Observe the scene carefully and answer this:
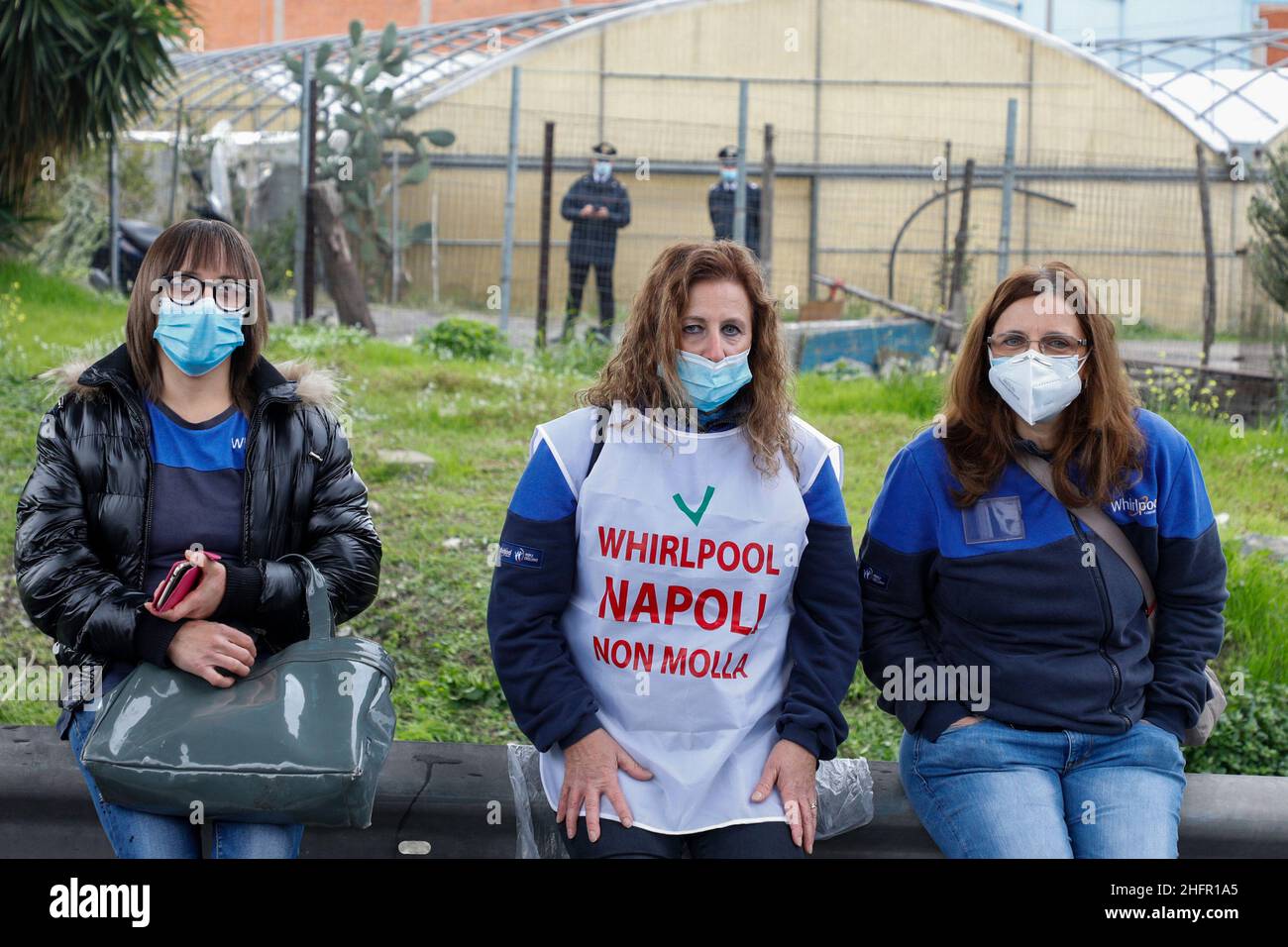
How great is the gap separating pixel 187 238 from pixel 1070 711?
245 cm

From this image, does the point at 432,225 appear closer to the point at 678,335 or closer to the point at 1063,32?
the point at 678,335

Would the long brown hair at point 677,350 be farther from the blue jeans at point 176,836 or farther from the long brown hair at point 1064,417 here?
the blue jeans at point 176,836

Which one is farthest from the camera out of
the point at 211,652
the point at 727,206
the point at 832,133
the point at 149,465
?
the point at 832,133

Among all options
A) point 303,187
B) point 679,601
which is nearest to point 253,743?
point 679,601

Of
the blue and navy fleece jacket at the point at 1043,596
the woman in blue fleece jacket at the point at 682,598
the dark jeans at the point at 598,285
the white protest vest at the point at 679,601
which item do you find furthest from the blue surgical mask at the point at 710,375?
the dark jeans at the point at 598,285

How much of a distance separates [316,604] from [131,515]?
1.64 ft

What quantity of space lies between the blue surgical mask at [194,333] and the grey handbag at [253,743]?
0.77 meters

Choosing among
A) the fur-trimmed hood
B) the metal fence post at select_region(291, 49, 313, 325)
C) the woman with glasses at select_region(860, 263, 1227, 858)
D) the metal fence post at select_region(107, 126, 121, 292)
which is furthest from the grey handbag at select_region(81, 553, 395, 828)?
the metal fence post at select_region(107, 126, 121, 292)

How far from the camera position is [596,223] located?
13992mm

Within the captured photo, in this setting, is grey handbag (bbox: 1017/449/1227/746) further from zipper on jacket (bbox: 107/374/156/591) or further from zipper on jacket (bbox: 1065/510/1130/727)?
zipper on jacket (bbox: 107/374/156/591)

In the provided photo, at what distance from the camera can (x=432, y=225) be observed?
16766 mm

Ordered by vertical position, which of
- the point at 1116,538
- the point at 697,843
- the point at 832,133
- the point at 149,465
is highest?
the point at 832,133

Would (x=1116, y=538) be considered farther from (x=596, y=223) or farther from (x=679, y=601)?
(x=596, y=223)

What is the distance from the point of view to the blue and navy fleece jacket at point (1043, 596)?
342 cm
